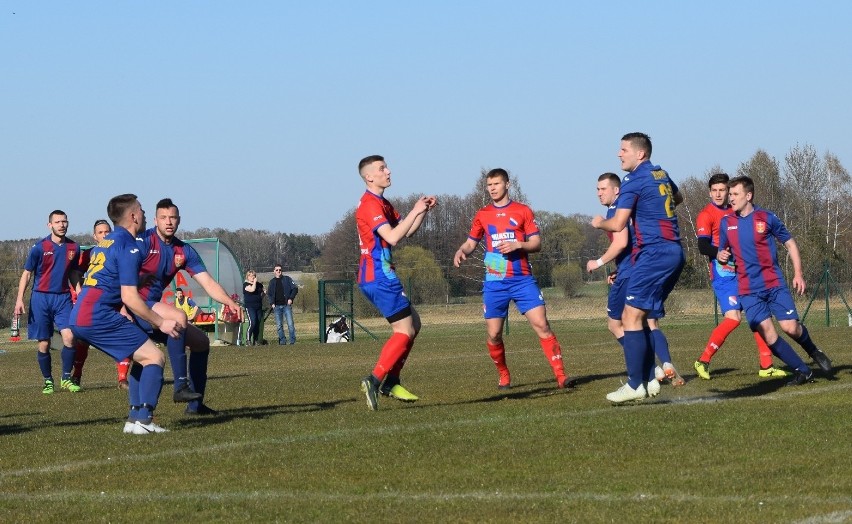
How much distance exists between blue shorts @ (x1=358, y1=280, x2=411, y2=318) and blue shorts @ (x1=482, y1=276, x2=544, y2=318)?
5.64ft

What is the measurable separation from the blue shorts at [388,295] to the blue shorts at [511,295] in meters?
1.72

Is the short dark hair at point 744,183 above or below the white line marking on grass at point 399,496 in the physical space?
above

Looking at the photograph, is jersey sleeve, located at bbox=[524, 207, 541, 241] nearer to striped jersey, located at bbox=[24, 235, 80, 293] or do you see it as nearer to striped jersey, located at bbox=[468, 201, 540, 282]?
striped jersey, located at bbox=[468, 201, 540, 282]

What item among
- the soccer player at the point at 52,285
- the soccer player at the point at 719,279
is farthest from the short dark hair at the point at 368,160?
the soccer player at the point at 52,285

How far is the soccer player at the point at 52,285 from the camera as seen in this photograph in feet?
48.9

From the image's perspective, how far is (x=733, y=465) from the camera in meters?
6.61

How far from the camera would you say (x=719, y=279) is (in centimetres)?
1359

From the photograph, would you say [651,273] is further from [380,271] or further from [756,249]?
[756,249]

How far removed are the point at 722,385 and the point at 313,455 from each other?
533cm

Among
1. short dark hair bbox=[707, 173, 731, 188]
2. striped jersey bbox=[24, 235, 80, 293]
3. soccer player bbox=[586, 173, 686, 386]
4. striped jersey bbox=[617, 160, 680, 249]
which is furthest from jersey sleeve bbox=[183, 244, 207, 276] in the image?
short dark hair bbox=[707, 173, 731, 188]

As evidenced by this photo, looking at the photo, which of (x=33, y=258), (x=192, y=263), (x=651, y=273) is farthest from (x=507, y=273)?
(x=33, y=258)

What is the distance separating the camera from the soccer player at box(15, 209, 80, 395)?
14.9 m

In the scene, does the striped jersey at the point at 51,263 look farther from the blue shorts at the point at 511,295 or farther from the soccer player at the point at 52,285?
the blue shorts at the point at 511,295

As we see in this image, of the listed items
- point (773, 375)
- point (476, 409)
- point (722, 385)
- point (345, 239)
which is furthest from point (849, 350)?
point (345, 239)
